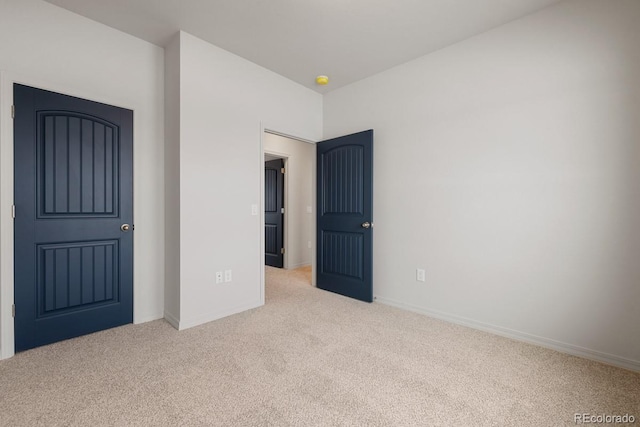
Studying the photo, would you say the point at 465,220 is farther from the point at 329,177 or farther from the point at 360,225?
the point at 329,177

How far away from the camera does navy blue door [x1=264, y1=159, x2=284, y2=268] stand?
5.15m

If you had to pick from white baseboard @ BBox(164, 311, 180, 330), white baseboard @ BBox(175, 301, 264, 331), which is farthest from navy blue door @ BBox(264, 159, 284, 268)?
white baseboard @ BBox(164, 311, 180, 330)

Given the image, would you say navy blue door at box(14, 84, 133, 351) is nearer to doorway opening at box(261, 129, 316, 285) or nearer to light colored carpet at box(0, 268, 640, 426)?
light colored carpet at box(0, 268, 640, 426)

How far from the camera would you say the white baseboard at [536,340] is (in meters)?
1.99

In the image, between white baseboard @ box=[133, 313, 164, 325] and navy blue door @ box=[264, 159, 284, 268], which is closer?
white baseboard @ box=[133, 313, 164, 325]

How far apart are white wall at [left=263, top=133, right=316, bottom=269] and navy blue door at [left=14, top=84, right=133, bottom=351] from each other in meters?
2.65

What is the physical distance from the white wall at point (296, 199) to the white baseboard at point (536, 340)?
247 cm

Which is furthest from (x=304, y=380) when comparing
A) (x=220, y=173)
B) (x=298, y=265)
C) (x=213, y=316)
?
(x=298, y=265)

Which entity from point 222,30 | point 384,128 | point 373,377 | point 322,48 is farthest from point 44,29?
point 373,377

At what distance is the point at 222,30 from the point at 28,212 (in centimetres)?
210

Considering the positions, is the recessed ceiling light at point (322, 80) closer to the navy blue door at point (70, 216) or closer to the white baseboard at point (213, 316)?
the navy blue door at point (70, 216)

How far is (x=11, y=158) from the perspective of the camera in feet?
6.82

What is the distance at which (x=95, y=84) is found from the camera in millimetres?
2449
